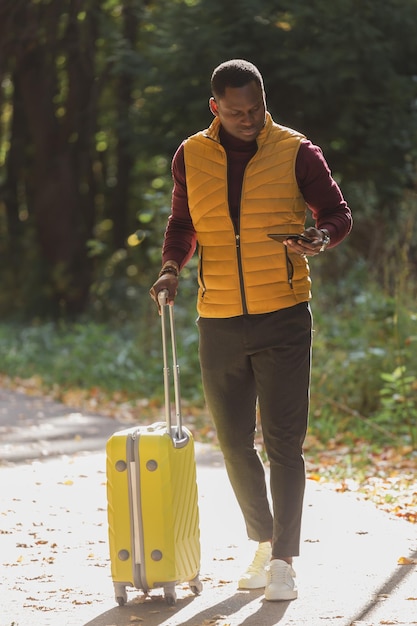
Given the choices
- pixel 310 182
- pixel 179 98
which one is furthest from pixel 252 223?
pixel 179 98

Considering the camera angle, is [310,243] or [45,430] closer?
[310,243]

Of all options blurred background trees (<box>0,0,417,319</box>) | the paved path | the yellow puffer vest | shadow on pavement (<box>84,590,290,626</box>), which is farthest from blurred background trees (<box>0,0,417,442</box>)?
shadow on pavement (<box>84,590,290,626</box>)

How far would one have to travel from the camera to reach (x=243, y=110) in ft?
16.3

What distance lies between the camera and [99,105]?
78.9 ft

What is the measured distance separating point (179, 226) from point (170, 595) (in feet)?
4.99

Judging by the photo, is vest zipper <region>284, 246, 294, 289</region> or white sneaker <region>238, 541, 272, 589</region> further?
white sneaker <region>238, 541, 272, 589</region>

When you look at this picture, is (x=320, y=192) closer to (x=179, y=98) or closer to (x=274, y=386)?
(x=274, y=386)

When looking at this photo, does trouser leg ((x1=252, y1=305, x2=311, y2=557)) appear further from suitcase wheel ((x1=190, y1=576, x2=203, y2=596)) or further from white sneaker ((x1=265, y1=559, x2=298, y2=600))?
suitcase wheel ((x1=190, y1=576, x2=203, y2=596))

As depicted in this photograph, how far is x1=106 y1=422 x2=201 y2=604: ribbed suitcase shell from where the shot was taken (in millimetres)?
4988

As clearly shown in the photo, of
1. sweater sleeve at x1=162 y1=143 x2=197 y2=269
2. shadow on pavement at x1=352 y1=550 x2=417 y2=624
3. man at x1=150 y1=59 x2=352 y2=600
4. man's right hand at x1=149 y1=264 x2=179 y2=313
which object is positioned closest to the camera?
shadow on pavement at x1=352 y1=550 x2=417 y2=624

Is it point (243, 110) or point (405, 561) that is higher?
point (243, 110)

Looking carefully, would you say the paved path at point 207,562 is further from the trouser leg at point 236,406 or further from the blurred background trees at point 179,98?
the blurred background trees at point 179,98

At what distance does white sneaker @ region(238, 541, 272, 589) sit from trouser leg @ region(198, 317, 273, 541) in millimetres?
47

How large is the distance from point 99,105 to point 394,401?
15.1m
